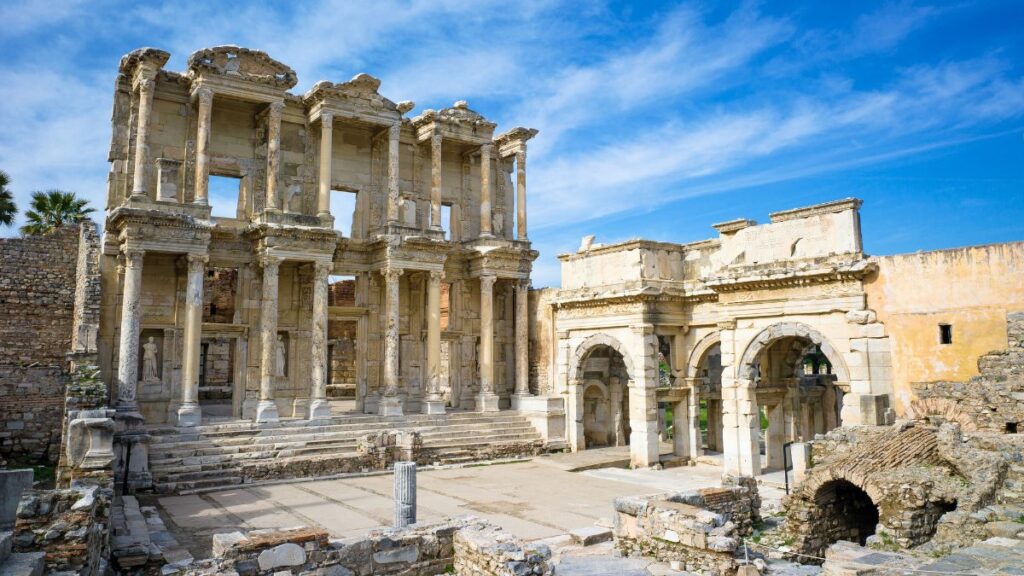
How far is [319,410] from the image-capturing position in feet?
68.5

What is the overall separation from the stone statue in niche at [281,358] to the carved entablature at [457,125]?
27.5 feet

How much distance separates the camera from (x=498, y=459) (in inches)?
857

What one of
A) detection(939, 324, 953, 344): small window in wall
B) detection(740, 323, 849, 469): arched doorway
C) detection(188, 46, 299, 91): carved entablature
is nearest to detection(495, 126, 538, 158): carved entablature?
detection(188, 46, 299, 91): carved entablature

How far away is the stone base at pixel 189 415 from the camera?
18.9 metres

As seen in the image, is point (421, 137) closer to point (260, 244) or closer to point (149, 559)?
point (260, 244)

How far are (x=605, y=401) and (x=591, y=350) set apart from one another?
10.6 feet

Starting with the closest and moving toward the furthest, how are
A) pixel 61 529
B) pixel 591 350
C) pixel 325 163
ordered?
pixel 61 529, pixel 325 163, pixel 591 350

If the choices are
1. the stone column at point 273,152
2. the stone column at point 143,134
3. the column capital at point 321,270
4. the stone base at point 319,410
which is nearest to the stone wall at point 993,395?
the stone base at point 319,410

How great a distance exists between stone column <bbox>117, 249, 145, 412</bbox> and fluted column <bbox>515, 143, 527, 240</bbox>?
12352mm

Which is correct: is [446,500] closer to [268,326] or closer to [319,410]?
[319,410]

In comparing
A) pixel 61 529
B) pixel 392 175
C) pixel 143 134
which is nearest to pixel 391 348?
pixel 392 175

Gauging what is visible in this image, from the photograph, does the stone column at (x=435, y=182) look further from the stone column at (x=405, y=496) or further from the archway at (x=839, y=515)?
the archway at (x=839, y=515)

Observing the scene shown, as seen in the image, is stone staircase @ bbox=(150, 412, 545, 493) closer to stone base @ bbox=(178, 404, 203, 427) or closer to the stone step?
stone base @ bbox=(178, 404, 203, 427)

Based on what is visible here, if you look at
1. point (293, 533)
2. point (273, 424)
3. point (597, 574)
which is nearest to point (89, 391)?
point (273, 424)
